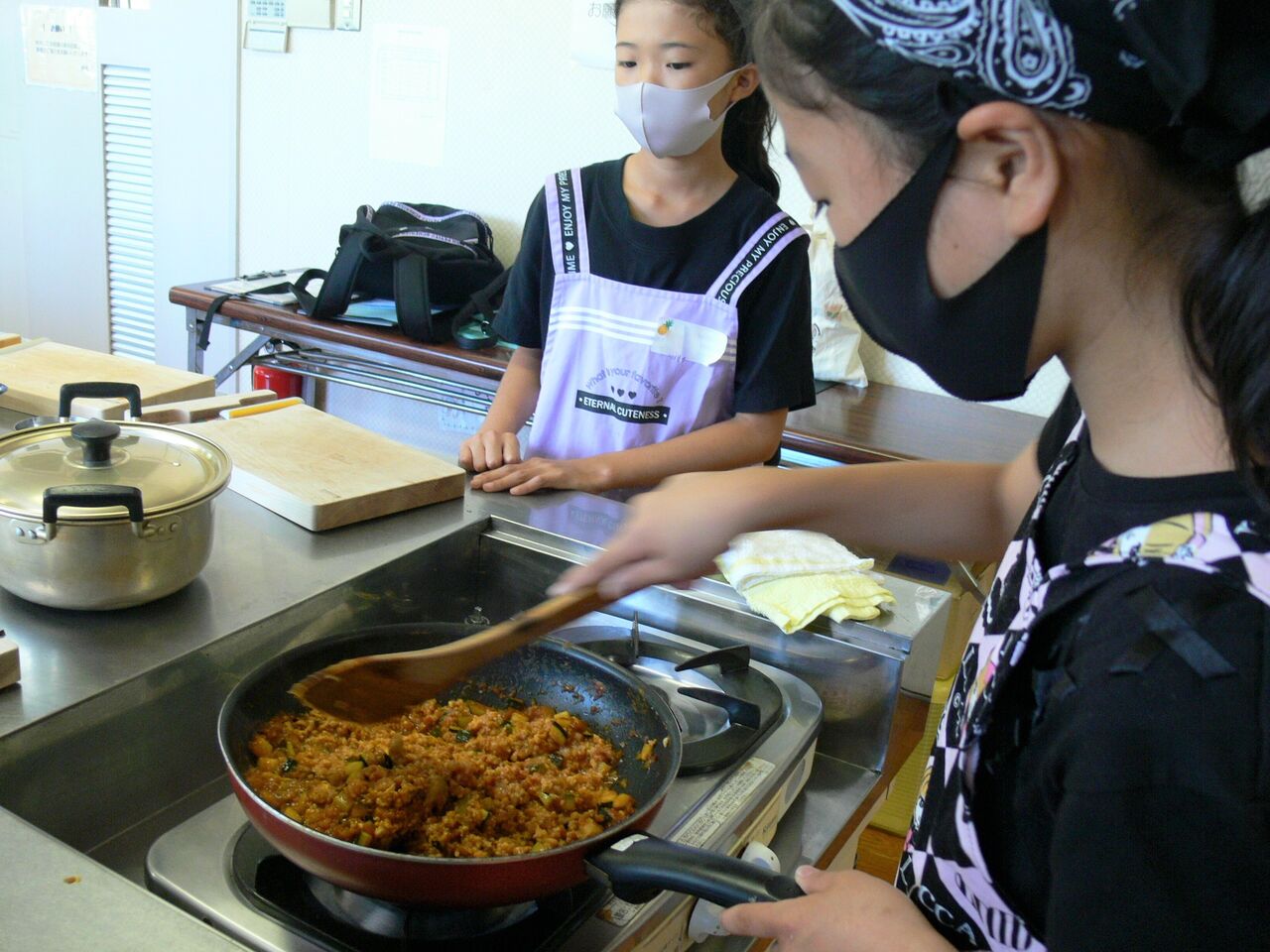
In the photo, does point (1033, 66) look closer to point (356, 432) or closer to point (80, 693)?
point (80, 693)

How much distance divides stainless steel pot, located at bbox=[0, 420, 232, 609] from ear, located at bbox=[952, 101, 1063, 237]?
0.69m

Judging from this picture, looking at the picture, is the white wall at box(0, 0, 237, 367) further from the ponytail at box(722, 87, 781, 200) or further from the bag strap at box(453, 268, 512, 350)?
the ponytail at box(722, 87, 781, 200)

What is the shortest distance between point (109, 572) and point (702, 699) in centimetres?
54

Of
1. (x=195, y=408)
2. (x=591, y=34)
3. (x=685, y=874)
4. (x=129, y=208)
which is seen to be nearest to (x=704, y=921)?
(x=685, y=874)

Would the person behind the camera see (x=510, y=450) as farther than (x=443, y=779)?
Yes

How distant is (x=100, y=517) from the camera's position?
0.88 meters

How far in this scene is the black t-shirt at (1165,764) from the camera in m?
0.48

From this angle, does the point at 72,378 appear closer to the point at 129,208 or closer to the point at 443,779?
the point at 443,779

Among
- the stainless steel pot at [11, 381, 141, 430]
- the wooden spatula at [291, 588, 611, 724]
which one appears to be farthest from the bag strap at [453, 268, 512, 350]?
the wooden spatula at [291, 588, 611, 724]

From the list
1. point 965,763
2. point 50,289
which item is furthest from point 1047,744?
point 50,289

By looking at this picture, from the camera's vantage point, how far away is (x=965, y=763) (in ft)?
2.11

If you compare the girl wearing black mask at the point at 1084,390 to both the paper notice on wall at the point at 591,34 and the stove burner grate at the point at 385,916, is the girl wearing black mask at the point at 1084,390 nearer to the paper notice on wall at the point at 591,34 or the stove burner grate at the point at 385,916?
the stove burner grate at the point at 385,916

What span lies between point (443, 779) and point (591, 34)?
240 centimetres

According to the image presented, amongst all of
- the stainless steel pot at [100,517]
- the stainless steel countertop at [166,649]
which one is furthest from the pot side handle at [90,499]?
the stainless steel countertop at [166,649]
